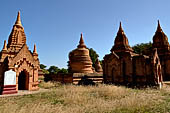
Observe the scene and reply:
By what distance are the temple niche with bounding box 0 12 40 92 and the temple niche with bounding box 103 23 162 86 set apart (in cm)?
873

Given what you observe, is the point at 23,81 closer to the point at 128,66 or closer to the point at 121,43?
the point at 128,66

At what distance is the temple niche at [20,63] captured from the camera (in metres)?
11.9

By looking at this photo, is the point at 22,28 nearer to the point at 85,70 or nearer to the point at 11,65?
the point at 11,65

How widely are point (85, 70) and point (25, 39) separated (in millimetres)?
8614

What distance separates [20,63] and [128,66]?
11.2 m

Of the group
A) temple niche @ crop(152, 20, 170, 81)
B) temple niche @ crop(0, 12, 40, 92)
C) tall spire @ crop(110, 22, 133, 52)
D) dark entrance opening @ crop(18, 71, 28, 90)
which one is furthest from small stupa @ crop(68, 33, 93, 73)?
temple niche @ crop(152, 20, 170, 81)

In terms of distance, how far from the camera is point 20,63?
40.2ft

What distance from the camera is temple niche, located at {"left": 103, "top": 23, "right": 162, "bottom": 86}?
13.3 m

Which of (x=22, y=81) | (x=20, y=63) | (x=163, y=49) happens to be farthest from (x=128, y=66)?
(x=22, y=81)

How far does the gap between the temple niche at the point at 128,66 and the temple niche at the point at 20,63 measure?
8731 mm

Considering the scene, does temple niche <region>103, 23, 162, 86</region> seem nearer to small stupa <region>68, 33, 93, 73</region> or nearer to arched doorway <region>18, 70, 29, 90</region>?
small stupa <region>68, 33, 93, 73</region>

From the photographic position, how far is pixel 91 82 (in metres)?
16.5

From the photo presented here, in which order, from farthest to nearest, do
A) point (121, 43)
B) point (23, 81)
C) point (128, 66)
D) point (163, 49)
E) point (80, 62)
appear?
1. point (163, 49)
2. point (80, 62)
3. point (121, 43)
4. point (128, 66)
5. point (23, 81)

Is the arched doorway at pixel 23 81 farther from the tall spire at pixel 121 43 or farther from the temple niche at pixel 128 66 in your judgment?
the tall spire at pixel 121 43
